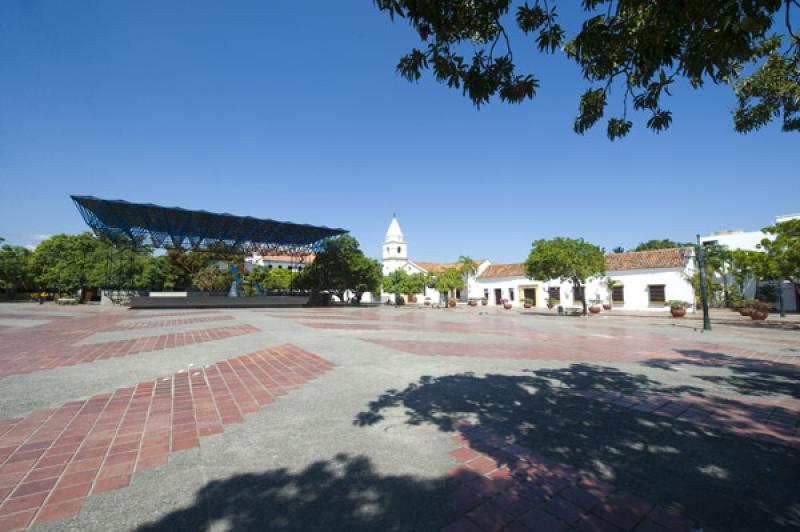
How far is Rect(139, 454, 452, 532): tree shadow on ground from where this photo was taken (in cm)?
204

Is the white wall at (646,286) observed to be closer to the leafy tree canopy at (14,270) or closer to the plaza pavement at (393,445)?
the plaza pavement at (393,445)

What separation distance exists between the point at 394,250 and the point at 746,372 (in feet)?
172

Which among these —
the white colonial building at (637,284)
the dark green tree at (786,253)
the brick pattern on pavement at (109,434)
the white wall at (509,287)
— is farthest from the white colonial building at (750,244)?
the brick pattern on pavement at (109,434)

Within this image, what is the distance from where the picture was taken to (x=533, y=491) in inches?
94.8

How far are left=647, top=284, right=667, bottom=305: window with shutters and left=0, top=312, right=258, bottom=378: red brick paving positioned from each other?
34.2m

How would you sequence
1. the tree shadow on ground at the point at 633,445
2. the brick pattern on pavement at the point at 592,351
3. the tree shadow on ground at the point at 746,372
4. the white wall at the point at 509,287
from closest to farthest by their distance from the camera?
the tree shadow on ground at the point at 633,445 → the tree shadow on ground at the point at 746,372 → the brick pattern on pavement at the point at 592,351 → the white wall at the point at 509,287

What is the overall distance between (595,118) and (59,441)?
699cm

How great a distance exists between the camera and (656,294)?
1197 inches

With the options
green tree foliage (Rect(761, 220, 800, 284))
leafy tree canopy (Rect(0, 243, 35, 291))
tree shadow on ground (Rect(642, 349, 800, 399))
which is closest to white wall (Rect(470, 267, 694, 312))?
green tree foliage (Rect(761, 220, 800, 284))

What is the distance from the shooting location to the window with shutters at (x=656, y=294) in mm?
30044

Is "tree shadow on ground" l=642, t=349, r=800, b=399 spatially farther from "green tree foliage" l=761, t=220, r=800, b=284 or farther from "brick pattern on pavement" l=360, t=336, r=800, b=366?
"green tree foliage" l=761, t=220, r=800, b=284

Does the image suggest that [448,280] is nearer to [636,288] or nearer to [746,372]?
[636,288]

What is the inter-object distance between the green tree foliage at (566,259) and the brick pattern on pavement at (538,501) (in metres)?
22.0

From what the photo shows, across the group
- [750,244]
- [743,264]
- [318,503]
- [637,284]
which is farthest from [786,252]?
[318,503]
